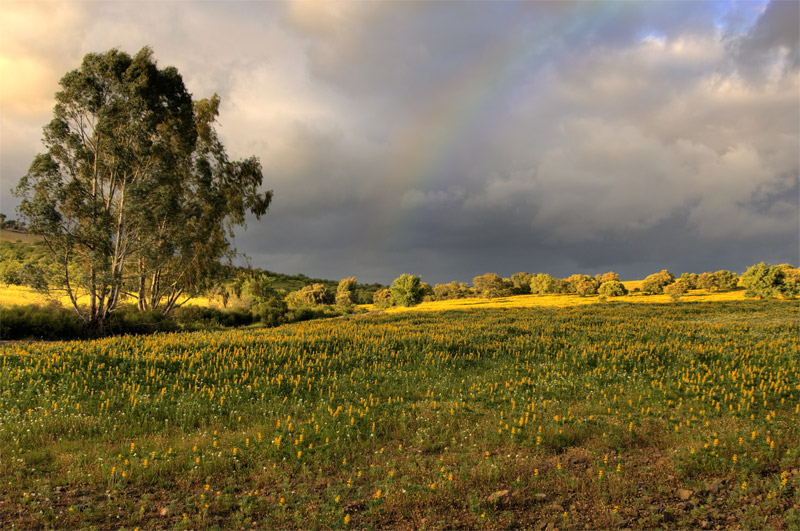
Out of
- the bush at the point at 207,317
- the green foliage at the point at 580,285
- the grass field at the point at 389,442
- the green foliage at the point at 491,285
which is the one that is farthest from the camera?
the green foliage at the point at 491,285

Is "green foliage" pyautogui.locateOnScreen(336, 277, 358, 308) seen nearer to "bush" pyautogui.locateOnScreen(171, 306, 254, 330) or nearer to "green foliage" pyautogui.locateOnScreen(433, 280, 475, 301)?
"green foliage" pyautogui.locateOnScreen(433, 280, 475, 301)

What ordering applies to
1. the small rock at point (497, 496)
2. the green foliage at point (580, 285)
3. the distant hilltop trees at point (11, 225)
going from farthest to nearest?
the green foliage at point (580, 285), the distant hilltop trees at point (11, 225), the small rock at point (497, 496)

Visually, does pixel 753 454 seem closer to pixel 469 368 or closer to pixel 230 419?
pixel 469 368

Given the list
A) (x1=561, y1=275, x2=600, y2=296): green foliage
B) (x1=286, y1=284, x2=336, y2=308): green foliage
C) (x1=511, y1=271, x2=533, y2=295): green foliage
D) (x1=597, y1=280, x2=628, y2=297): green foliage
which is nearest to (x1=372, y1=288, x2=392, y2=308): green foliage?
(x1=286, y1=284, x2=336, y2=308): green foliage

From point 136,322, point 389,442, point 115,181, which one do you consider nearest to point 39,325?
point 136,322

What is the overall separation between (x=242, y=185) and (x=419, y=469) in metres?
39.0

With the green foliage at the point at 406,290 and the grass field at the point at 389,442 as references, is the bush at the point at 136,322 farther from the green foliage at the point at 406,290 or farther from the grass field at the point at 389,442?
the green foliage at the point at 406,290

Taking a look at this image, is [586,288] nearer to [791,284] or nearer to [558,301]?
[558,301]

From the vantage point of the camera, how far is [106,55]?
1153 inches

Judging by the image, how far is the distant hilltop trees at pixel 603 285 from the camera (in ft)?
200

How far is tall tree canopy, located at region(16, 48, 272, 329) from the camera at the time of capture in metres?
27.2

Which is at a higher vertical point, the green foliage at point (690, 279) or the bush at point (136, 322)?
the green foliage at point (690, 279)

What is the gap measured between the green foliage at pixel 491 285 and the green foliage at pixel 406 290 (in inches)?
730

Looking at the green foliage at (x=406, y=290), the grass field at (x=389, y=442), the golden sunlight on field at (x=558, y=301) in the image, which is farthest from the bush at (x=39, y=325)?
the green foliage at (x=406, y=290)
